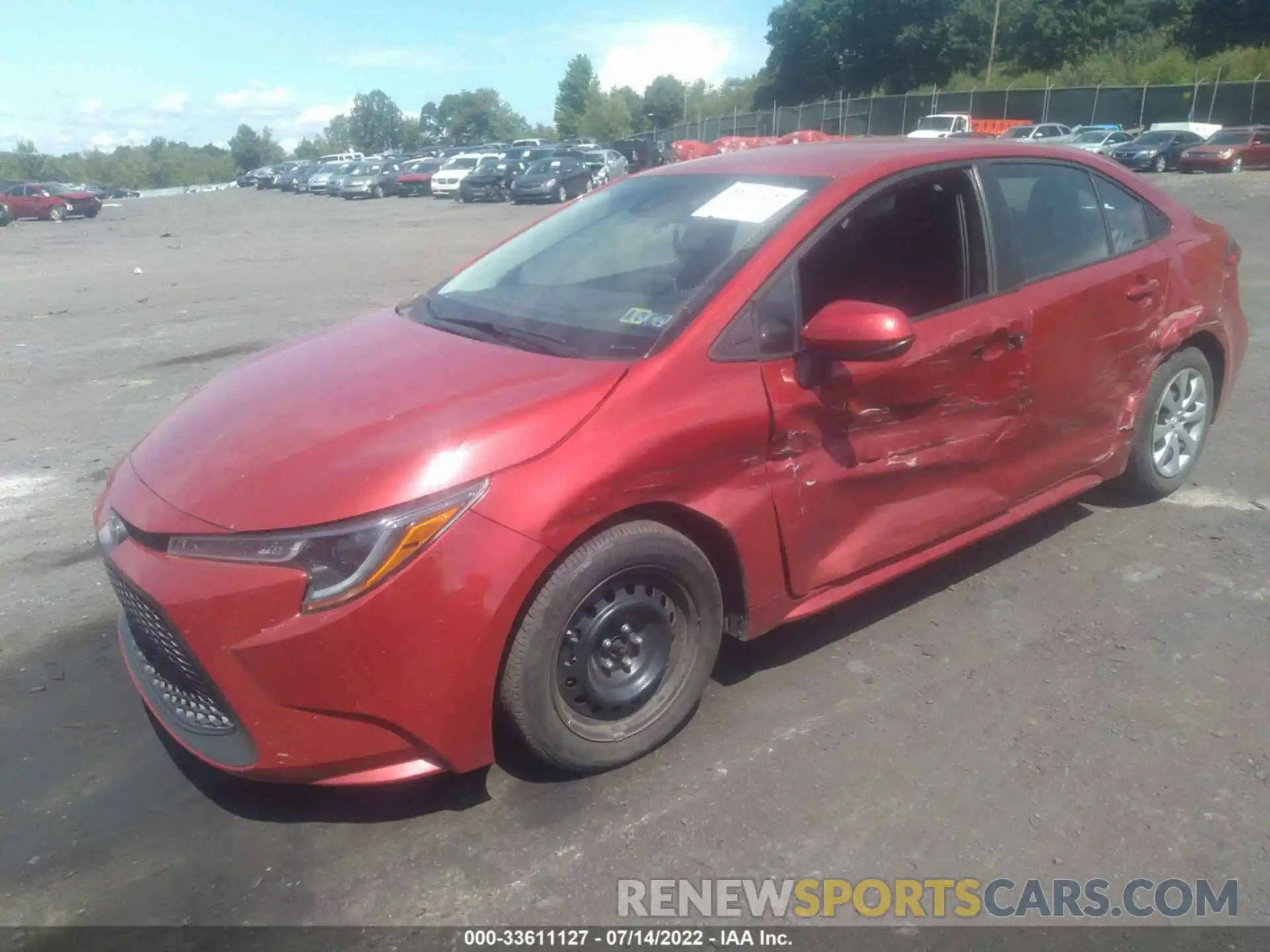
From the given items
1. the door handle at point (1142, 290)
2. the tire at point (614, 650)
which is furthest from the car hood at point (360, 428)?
the door handle at point (1142, 290)

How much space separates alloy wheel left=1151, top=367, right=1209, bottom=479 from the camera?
468 cm

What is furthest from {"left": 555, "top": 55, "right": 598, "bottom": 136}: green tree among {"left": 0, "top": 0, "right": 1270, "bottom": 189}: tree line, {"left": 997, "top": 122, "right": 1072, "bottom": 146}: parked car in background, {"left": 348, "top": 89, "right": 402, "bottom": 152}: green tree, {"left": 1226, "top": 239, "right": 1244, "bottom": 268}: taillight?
{"left": 1226, "top": 239, "right": 1244, "bottom": 268}: taillight

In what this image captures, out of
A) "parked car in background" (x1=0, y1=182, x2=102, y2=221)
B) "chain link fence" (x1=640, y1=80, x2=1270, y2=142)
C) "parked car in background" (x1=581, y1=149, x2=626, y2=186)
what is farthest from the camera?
"chain link fence" (x1=640, y1=80, x2=1270, y2=142)

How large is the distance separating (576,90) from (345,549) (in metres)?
133

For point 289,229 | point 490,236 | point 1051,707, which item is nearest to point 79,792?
point 1051,707

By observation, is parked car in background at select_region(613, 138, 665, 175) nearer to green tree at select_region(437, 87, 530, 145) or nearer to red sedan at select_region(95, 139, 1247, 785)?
red sedan at select_region(95, 139, 1247, 785)

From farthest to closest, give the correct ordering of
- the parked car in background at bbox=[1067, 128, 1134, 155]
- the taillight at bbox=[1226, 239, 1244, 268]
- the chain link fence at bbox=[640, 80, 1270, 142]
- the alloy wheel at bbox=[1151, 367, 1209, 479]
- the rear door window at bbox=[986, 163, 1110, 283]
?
the chain link fence at bbox=[640, 80, 1270, 142] < the parked car in background at bbox=[1067, 128, 1134, 155] < the taillight at bbox=[1226, 239, 1244, 268] < the alloy wheel at bbox=[1151, 367, 1209, 479] < the rear door window at bbox=[986, 163, 1110, 283]

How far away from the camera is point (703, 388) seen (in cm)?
297

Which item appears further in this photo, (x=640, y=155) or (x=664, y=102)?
(x=664, y=102)

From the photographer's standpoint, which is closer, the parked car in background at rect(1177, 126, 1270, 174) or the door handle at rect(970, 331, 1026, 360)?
the door handle at rect(970, 331, 1026, 360)

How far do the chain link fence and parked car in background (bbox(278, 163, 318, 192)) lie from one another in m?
28.2

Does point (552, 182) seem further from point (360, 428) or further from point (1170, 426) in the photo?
point (360, 428)

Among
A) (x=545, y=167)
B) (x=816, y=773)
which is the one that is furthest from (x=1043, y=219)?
(x=545, y=167)

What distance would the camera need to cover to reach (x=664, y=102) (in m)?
95.6
